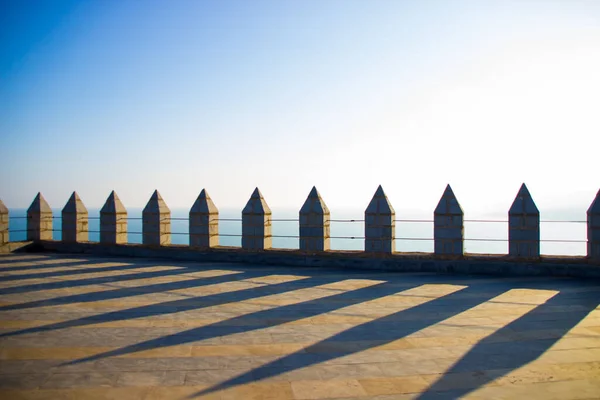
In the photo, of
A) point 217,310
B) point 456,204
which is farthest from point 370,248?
point 217,310

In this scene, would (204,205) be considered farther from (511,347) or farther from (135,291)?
(511,347)

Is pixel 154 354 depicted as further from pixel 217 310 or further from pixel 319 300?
pixel 319 300

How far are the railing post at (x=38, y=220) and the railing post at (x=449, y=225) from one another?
43.5 ft

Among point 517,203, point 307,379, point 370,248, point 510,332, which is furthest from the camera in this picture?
point 370,248

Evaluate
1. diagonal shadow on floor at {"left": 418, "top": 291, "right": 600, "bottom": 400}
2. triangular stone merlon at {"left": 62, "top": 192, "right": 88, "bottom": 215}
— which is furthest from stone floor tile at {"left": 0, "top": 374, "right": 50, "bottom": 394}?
triangular stone merlon at {"left": 62, "top": 192, "right": 88, "bottom": 215}

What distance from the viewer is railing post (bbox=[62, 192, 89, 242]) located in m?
14.0

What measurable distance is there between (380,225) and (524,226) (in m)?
3.41

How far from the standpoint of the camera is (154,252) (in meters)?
13.1

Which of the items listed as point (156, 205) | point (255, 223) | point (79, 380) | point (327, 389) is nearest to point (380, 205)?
point (255, 223)

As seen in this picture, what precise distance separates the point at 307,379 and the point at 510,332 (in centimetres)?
306

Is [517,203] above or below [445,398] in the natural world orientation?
above

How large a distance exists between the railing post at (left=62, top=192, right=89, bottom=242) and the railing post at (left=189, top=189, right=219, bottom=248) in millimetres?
4383

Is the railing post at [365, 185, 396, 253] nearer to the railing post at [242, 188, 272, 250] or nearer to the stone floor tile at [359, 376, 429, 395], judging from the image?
the railing post at [242, 188, 272, 250]

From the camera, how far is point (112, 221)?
13609 millimetres
